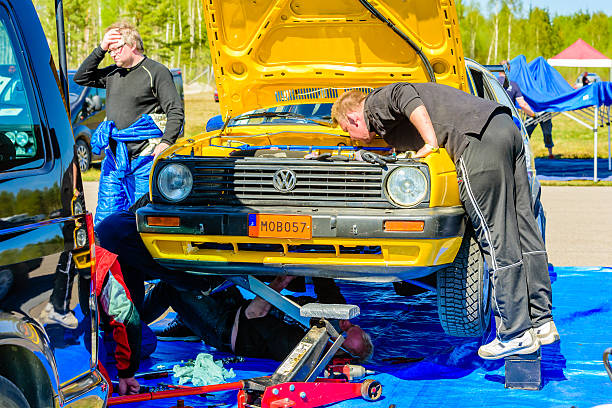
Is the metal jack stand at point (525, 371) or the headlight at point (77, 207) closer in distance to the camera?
the headlight at point (77, 207)

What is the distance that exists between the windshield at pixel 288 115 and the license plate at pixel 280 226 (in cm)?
150

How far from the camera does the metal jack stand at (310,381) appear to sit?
3936 millimetres

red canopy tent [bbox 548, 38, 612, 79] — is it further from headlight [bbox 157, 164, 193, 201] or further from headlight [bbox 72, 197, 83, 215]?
headlight [bbox 72, 197, 83, 215]

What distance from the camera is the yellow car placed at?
4328mm

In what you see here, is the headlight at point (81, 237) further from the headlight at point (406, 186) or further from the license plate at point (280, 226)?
the headlight at point (406, 186)

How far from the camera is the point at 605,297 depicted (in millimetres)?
6406

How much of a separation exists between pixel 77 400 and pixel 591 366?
311 cm

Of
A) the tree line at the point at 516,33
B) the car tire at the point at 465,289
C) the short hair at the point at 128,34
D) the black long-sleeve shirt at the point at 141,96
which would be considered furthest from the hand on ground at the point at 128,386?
the tree line at the point at 516,33

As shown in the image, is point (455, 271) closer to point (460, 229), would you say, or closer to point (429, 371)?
point (460, 229)

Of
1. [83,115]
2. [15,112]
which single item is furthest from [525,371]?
[83,115]

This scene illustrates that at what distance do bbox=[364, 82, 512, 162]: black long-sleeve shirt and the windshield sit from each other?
1053mm

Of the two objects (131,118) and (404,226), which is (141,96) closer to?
(131,118)

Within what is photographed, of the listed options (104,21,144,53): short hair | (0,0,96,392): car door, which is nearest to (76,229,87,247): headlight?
(0,0,96,392): car door

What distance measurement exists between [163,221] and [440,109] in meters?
1.71
